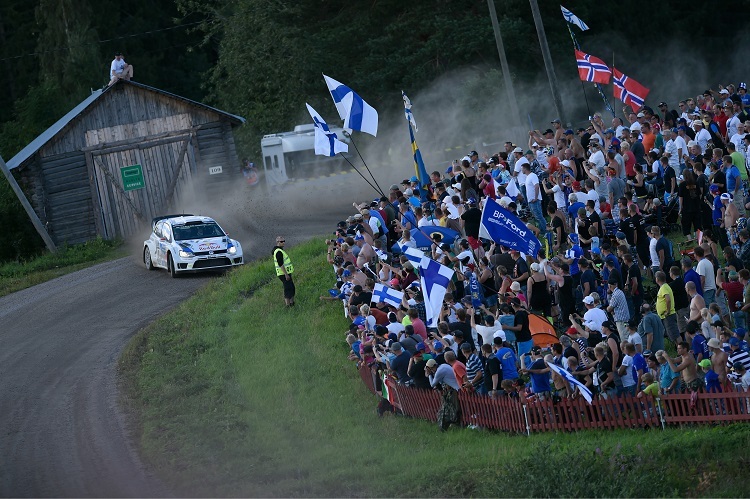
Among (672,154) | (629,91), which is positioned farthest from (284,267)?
(629,91)

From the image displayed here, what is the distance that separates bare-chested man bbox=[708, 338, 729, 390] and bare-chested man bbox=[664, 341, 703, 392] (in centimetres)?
27

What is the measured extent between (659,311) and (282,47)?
3444 centimetres

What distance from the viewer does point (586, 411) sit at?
15.6 m

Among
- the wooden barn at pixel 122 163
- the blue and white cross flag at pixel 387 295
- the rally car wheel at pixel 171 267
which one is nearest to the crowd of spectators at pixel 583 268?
the blue and white cross flag at pixel 387 295

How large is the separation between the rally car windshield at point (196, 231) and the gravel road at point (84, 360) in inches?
43.5

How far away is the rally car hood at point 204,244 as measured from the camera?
3030cm

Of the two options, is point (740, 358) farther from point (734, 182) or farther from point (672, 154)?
Result: point (672, 154)

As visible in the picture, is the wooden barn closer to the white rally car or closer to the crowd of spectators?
the white rally car

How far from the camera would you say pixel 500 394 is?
16.4 m

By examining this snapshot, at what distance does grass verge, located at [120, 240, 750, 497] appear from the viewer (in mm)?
14172

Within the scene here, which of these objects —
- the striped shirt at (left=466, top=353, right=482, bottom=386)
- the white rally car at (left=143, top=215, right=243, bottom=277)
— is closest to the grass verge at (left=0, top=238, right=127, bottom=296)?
the white rally car at (left=143, top=215, right=243, bottom=277)

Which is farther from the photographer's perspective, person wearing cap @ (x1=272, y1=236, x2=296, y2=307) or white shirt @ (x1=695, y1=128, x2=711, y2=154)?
person wearing cap @ (x1=272, y1=236, x2=296, y2=307)

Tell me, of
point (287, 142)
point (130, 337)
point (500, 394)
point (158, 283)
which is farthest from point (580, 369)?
point (287, 142)

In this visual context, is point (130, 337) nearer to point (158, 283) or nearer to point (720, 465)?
point (158, 283)
